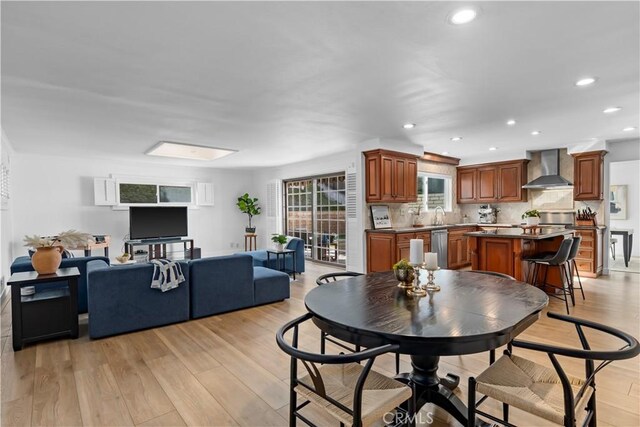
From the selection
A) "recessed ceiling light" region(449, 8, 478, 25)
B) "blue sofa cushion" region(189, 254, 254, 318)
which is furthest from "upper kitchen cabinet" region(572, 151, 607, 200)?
"blue sofa cushion" region(189, 254, 254, 318)

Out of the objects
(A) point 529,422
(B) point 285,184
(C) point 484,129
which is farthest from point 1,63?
(B) point 285,184

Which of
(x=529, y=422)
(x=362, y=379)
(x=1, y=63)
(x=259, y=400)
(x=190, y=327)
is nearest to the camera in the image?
(x=362, y=379)

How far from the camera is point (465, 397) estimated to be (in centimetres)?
215

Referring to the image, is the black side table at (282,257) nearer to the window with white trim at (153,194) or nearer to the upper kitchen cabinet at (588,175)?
the window with white trim at (153,194)

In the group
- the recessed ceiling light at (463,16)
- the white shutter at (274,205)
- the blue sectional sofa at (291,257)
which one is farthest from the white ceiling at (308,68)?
the white shutter at (274,205)

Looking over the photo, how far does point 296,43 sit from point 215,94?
133 cm

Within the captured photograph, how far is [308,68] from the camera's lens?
265 centimetres

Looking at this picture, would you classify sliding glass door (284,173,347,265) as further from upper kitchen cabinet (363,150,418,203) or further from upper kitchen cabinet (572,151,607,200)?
upper kitchen cabinet (572,151,607,200)

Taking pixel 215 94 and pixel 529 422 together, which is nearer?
pixel 529 422

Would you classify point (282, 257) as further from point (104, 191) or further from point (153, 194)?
point (104, 191)

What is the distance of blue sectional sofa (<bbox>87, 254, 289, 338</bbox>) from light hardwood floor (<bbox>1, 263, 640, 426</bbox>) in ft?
0.48

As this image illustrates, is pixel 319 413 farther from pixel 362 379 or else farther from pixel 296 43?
pixel 296 43

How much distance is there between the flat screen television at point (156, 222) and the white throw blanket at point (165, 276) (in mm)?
3944

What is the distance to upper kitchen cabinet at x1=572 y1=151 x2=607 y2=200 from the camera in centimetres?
582
